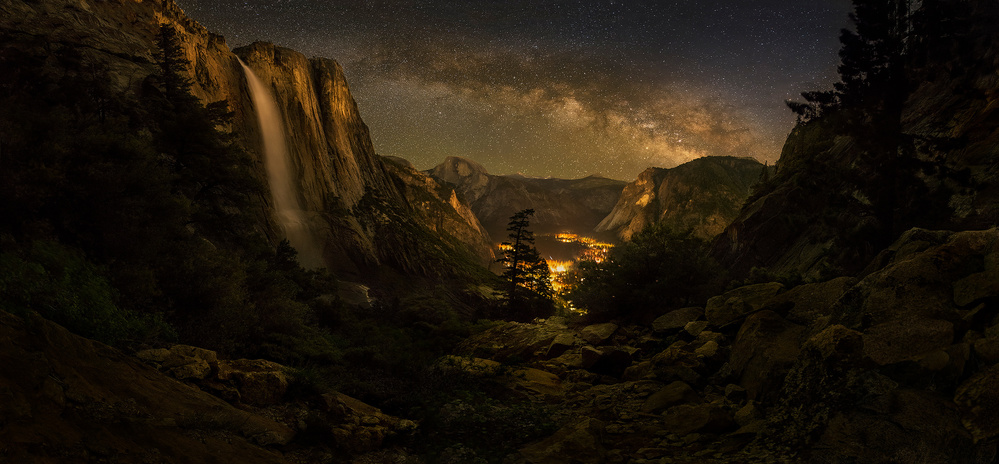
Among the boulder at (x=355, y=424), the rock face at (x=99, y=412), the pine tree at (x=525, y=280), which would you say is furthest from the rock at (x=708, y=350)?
the pine tree at (x=525, y=280)

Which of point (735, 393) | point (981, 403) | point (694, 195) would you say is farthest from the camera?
point (694, 195)

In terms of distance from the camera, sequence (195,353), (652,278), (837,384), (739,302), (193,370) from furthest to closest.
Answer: (652,278) → (739,302) → (195,353) → (193,370) → (837,384)

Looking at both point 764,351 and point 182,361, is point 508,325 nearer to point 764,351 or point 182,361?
point 764,351

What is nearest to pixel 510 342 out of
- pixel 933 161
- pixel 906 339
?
pixel 906 339

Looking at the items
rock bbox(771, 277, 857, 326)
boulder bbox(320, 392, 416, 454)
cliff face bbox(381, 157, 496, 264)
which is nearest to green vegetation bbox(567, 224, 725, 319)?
rock bbox(771, 277, 857, 326)

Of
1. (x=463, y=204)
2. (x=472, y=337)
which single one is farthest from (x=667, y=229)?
(x=463, y=204)

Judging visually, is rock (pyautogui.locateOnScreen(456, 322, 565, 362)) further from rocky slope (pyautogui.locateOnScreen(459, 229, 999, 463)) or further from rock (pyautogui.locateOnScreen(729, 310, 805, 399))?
rock (pyautogui.locateOnScreen(729, 310, 805, 399))

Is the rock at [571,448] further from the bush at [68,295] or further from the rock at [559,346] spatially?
the rock at [559,346]
